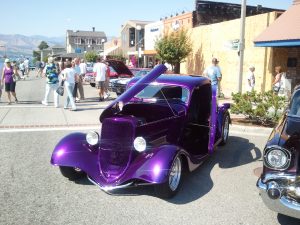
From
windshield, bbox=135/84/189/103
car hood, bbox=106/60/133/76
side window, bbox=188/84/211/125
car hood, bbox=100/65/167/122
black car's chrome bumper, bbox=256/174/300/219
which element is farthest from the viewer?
car hood, bbox=106/60/133/76

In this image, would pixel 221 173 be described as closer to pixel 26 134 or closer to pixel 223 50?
pixel 26 134

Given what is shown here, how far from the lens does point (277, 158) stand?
159 inches

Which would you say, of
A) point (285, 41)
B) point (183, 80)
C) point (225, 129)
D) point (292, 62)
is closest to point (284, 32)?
point (285, 41)

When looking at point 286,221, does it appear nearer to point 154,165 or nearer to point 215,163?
point 154,165

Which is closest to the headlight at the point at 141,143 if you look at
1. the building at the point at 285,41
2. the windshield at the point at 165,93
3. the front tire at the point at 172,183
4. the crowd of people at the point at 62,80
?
the front tire at the point at 172,183

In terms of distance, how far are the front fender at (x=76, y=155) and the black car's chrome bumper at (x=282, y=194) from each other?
2320 mm

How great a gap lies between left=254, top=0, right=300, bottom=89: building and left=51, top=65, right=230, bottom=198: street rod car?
8.38 metres

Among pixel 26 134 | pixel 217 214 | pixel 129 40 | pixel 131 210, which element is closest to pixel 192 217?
pixel 217 214

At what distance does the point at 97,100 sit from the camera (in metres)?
15.4

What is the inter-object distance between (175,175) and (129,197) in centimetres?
71

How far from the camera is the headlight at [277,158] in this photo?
3.96 m

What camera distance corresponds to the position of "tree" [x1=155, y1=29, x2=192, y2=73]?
21.6 metres

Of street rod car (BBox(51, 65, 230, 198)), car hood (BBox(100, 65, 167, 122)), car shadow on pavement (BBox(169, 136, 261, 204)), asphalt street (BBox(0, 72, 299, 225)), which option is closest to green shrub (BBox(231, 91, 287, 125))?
car shadow on pavement (BBox(169, 136, 261, 204))

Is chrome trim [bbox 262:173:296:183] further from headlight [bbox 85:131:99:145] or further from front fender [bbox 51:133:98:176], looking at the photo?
headlight [bbox 85:131:99:145]
